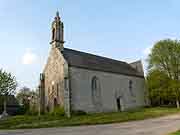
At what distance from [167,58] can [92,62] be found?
47.3ft

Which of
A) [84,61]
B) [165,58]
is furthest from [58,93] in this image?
[165,58]

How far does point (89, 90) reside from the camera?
3491cm

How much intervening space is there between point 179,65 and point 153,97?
794 cm

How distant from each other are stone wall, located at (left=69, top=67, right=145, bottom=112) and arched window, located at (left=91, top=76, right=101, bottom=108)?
0.16m

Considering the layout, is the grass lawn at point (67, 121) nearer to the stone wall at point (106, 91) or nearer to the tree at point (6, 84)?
the stone wall at point (106, 91)

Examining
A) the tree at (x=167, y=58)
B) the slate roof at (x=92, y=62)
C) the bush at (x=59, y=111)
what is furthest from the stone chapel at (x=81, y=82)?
the tree at (x=167, y=58)

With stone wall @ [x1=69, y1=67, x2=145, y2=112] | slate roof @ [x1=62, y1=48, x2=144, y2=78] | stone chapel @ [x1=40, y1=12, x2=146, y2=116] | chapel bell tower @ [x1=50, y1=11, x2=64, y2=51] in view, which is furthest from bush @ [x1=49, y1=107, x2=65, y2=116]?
chapel bell tower @ [x1=50, y1=11, x2=64, y2=51]

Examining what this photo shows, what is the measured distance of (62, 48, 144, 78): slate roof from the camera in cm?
3528

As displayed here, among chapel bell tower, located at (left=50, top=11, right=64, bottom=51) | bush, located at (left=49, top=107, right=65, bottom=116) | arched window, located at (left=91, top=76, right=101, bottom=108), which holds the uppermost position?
chapel bell tower, located at (left=50, top=11, right=64, bottom=51)

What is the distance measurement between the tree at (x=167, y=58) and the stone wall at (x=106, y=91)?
537 centimetres

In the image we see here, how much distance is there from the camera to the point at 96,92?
35.8 meters

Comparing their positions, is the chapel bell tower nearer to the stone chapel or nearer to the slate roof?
the stone chapel

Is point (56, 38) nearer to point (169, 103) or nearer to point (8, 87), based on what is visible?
point (8, 87)

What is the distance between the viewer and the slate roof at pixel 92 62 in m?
35.3
